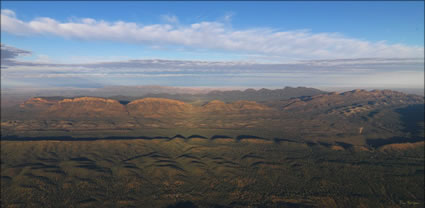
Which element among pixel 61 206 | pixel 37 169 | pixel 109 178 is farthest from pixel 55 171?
pixel 61 206

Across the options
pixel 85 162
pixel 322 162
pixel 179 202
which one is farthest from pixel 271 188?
pixel 85 162

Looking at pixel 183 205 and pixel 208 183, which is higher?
pixel 208 183

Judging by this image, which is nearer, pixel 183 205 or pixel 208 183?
pixel 183 205

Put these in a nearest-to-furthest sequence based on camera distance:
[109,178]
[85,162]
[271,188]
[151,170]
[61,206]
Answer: [61,206], [271,188], [109,178], [151,170], [85,162]

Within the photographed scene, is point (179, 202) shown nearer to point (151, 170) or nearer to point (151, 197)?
point (151, 197)

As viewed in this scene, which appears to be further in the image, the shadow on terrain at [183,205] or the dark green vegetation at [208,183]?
the dark green vegetation at [208,183]

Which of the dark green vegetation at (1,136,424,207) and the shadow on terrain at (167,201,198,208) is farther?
the dark green vegetation at (1,136,424,207)

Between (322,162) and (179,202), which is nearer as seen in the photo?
(179,202)

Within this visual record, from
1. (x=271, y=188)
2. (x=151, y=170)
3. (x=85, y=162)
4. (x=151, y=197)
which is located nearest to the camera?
(x=151, y=197)

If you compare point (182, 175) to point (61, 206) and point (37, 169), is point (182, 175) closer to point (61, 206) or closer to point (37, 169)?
point (61, 206)
